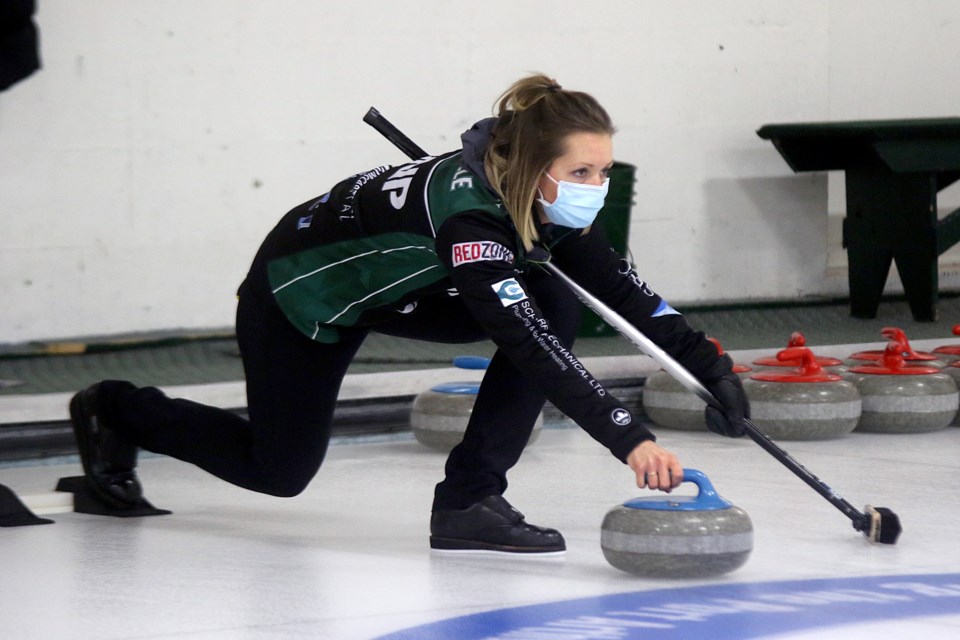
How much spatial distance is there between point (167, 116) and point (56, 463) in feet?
7.10

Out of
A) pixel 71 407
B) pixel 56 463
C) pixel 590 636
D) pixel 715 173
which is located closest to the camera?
pixel 590 636

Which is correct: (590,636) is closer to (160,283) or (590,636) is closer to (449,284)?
(449,284)

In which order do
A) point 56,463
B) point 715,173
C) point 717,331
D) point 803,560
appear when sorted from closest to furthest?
point 803,560 → point 56,463 → point 717,331 → point 715,173

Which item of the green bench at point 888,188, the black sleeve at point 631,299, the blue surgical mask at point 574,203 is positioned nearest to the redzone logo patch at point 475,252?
the blue surgical mask at point 574,203

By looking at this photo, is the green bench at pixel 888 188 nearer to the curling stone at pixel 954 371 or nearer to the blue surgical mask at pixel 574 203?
the curling stone at pixel 954 371

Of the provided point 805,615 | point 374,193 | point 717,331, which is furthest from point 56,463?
point 717,331

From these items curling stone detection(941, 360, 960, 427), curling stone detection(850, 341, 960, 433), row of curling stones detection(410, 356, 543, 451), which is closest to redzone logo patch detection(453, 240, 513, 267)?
row of curling stones detection(410, 356, 543, 451)

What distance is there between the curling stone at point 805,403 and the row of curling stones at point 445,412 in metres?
0.62

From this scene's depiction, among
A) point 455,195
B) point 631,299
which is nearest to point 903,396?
point 631,299

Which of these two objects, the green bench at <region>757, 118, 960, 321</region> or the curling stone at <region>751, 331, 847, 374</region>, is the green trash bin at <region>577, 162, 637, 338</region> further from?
the curling stone at <region>751, 331, 847, 374</region>

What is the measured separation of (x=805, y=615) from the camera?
2.36 meters

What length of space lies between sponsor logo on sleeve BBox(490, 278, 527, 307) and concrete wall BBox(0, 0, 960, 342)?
3.55m

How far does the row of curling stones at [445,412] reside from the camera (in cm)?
395

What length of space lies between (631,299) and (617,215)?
3.36 m
